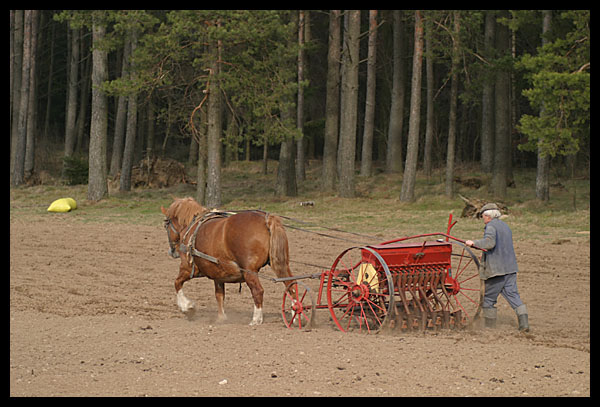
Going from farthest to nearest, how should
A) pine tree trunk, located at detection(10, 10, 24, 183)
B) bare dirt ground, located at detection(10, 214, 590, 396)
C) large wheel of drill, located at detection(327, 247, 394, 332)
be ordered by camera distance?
pine tree trunk, located at detection(10, 10, 24, 183) → large wheel of drill, located at detection(327, 247, 394, 332) → bare dirt ground, located at detection(10, 214, 590, 396)

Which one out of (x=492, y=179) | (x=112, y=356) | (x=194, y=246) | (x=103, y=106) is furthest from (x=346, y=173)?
(x=112, y=356)

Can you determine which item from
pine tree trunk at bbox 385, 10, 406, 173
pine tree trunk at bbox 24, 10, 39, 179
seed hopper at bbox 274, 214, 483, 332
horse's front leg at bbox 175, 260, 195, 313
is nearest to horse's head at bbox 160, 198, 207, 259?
horse's front leg at bbox 175, 260, 195, 313

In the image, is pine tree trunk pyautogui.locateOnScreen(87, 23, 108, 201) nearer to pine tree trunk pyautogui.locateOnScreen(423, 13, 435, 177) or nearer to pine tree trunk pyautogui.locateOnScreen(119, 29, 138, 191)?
pine tree trunk pyautogui.locateOnScreen(119, 29, 138, 191)

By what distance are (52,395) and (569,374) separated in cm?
538

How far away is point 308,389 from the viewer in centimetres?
727

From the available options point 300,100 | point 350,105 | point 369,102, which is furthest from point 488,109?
point 300,100

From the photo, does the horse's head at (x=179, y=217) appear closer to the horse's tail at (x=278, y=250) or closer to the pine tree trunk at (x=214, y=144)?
the horse's tail at (x=278, y=250)

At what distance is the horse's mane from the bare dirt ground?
151 centimetres

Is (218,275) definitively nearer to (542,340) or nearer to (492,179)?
(542,340)

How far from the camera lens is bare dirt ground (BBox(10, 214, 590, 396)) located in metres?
7.39

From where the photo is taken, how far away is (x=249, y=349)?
874 centimetres

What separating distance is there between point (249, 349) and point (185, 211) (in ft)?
10.9

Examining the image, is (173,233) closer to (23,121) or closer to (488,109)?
(488,109)

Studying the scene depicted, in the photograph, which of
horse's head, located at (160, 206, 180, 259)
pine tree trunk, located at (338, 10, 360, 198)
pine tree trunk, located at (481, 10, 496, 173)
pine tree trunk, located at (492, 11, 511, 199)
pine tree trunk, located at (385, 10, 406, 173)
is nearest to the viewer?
horse's head, located at (160, 206, 180, 259)
